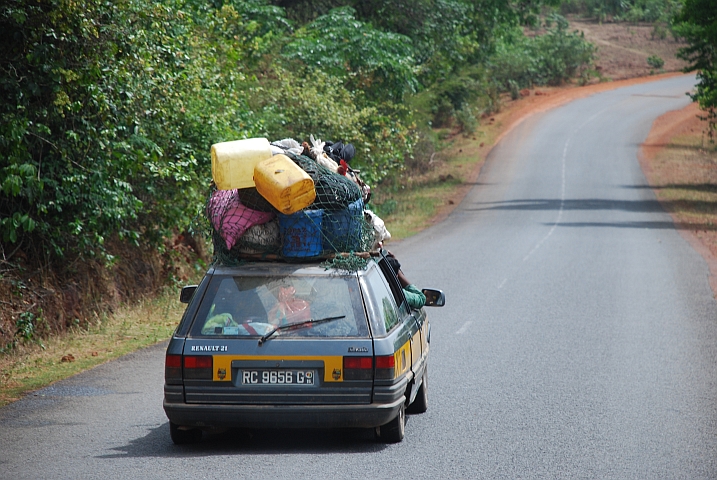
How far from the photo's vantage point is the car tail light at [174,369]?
6340mm

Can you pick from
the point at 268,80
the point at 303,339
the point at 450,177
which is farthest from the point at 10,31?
the point at 450,177

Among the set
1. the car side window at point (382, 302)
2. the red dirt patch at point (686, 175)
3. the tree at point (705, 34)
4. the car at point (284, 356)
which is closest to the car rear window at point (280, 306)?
the car at point (284, 356)

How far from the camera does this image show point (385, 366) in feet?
20.8

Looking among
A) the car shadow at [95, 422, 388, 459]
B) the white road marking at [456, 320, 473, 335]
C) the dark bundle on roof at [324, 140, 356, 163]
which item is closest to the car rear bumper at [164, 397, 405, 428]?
the car shadow at [95, 422, 388, 459]

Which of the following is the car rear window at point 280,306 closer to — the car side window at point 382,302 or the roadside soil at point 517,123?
the car side window at point 382,302

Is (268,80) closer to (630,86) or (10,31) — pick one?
(10,31)

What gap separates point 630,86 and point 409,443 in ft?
205

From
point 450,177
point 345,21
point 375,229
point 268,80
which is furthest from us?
point 450,177

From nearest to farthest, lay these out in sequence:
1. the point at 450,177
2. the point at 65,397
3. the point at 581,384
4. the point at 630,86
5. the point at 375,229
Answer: the point at 375,229, the point at 65,397, the point at 581,384, the point at 450,177, the point at 630,86

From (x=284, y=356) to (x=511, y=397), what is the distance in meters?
3.37

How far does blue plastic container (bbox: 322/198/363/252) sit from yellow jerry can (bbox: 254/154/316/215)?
0.28 metres

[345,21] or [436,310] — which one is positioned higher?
[345,21]

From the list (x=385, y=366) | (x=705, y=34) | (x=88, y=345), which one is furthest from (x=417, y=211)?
(x=385, y=366)

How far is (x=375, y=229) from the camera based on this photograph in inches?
300
